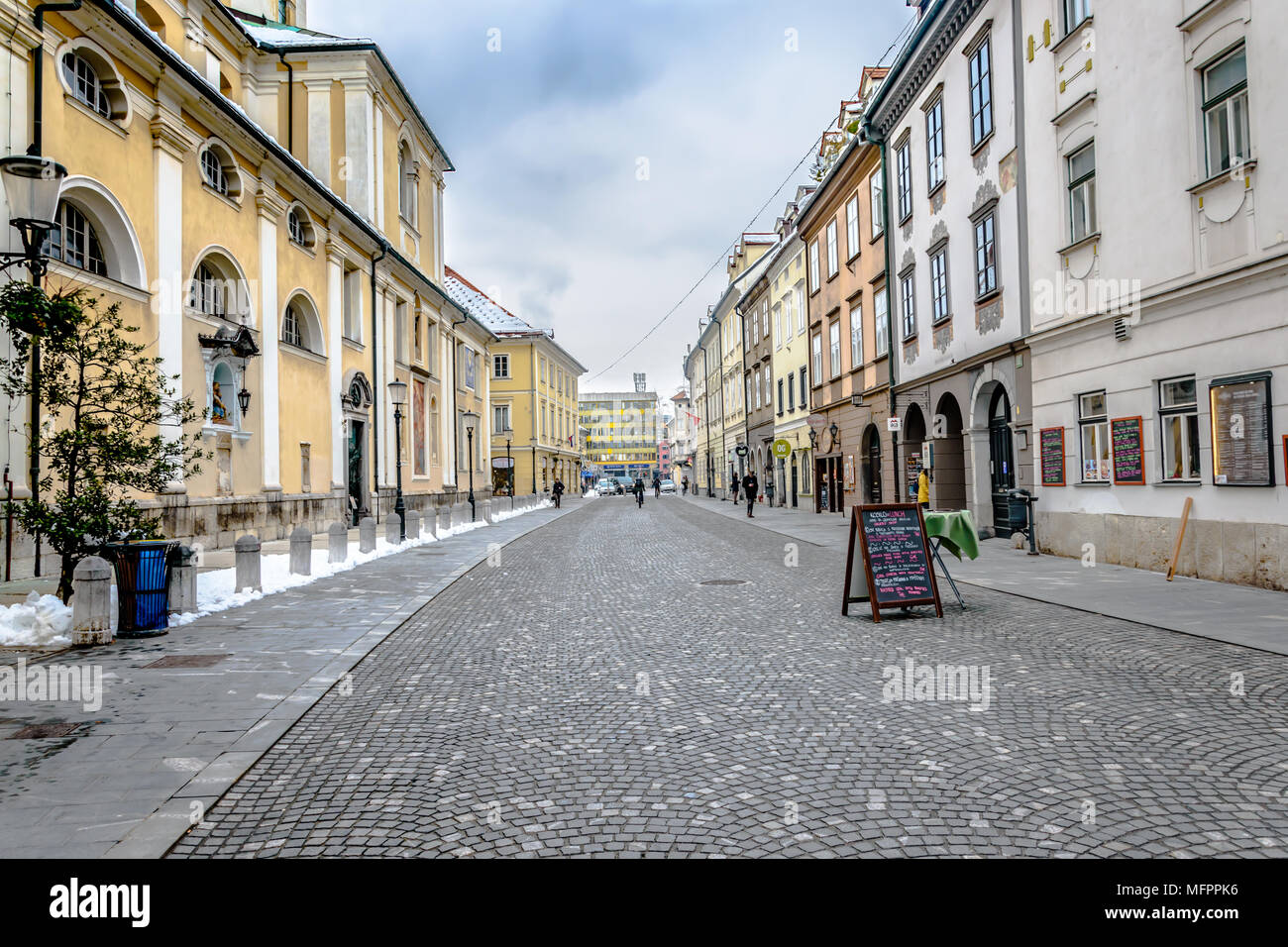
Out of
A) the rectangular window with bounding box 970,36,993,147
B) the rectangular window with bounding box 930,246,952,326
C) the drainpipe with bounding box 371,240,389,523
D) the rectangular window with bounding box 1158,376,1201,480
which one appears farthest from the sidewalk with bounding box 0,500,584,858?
Answer: the drainpipe with bounding box 371,240,389,523

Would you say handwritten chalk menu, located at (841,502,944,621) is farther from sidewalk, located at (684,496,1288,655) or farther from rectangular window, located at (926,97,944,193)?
rectangular window, located at (926,97,944,193)

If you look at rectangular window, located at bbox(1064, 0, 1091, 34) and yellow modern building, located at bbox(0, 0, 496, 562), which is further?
yellow modern building, located at bbox(0, 0, 496, 562)

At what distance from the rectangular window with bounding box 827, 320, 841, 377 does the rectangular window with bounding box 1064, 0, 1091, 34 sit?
15852 mm

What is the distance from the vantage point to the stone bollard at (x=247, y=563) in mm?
11414

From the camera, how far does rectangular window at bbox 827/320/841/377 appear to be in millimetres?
30438

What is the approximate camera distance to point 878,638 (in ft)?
26.6

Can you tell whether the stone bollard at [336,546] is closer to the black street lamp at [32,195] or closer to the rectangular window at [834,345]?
the black street lamp at [32,195]

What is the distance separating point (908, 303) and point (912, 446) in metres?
3.80

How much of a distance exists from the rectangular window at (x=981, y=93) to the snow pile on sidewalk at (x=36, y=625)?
Result: 17.4 m

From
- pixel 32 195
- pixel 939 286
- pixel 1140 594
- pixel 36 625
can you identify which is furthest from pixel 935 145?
pixel 36 625

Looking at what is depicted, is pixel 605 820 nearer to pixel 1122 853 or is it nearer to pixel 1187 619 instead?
pixel 1122 853

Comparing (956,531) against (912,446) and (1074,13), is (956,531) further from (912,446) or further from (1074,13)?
(912,446)
